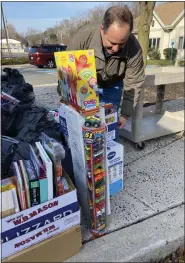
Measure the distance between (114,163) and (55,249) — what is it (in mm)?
658

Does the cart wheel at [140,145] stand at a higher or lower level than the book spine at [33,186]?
lower

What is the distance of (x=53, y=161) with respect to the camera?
4.21 ft

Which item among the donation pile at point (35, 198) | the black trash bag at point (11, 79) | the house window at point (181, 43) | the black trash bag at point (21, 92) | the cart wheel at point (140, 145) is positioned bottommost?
the cart wheel at point (140, 145)

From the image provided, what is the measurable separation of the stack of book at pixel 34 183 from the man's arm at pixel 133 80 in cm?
101

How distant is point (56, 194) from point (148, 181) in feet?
3.93

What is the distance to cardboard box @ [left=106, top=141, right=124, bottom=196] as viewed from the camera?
1.60 metres

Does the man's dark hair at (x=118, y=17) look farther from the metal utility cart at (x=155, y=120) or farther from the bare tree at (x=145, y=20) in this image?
the bare tree at (x=145, y=20)

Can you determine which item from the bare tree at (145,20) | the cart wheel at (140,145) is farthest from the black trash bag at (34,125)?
the bare tree at (145,20)

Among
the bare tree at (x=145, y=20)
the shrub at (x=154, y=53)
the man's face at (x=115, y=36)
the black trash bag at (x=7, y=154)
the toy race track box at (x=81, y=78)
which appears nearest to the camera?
the toy race track box at (x=81, y=78)

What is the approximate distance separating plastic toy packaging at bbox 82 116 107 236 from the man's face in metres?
0.60

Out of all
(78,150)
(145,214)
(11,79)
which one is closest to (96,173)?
(78,150)

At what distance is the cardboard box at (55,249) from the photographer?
1309mm

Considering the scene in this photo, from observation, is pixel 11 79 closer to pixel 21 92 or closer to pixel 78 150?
pixel 21 92

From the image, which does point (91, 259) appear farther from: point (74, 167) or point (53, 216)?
point (74, 167)
